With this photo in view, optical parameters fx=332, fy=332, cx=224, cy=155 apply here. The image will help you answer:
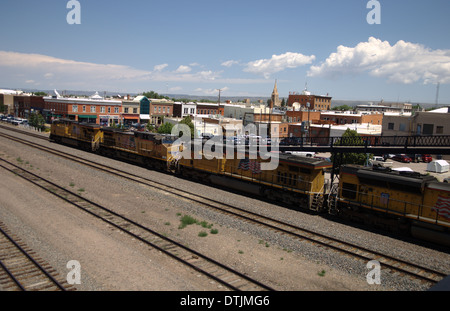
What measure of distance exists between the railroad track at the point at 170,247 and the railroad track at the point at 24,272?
12.9ft

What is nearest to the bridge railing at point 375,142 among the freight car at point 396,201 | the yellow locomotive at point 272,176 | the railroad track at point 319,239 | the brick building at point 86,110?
the freight car at point 396,201

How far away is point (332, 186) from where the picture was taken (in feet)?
71.7

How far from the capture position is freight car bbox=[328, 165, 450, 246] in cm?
1533

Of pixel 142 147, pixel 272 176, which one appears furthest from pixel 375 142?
pixel 142 147

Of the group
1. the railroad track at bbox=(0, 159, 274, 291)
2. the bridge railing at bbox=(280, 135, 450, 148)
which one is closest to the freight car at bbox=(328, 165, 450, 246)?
the bridge railing at bbox=(280, 135, 450, 148)

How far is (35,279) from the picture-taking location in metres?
11.6

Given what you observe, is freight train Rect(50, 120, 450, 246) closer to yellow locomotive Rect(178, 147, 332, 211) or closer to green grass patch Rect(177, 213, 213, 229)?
yellow locomotive Rect(178, 147, 332, 211)

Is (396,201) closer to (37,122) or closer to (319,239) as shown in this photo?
(319,239)

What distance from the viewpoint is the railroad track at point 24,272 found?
11.1 meters

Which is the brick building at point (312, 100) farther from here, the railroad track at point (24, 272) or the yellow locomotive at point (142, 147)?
the railroad track at point (24, 272)

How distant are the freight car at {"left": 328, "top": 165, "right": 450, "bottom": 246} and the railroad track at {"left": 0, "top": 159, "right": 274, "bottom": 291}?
907 cm
